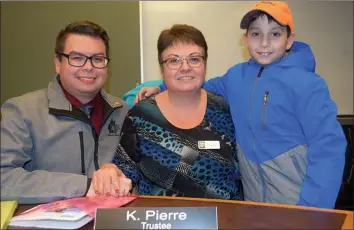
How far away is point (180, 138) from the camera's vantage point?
1.56m

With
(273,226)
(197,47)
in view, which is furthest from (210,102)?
(273,226)

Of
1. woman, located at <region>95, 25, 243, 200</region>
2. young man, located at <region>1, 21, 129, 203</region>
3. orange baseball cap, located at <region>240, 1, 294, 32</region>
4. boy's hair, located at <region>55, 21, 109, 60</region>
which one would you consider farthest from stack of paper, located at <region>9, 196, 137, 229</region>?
orange baseball cap, located at <region>240, 1, 294, 32</region>

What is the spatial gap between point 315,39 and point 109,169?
96.8 inches

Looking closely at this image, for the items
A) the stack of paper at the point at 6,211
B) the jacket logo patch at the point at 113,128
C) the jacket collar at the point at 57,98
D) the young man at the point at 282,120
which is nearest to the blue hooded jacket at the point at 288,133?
the young man at the point at 282,120

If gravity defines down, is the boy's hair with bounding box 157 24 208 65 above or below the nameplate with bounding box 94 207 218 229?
above

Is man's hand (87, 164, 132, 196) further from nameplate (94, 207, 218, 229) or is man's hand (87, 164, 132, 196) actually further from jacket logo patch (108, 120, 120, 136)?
jacket logo patch (108, 120, 120, 136)

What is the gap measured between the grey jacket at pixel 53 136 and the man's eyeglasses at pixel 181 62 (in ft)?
1.19

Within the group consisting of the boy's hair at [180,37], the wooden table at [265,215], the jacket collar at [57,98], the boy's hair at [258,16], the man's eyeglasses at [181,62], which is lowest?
the wooden table at [265,215]

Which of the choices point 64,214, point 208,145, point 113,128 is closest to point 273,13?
point 208,145

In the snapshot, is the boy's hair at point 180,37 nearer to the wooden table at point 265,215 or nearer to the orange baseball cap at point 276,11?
the orange baseball cap at point 276,11

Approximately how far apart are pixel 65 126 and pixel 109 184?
45 cm

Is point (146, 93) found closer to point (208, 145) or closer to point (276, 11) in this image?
point (208, 145)

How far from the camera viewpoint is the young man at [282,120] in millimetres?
1393

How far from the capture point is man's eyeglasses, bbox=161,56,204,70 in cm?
160
